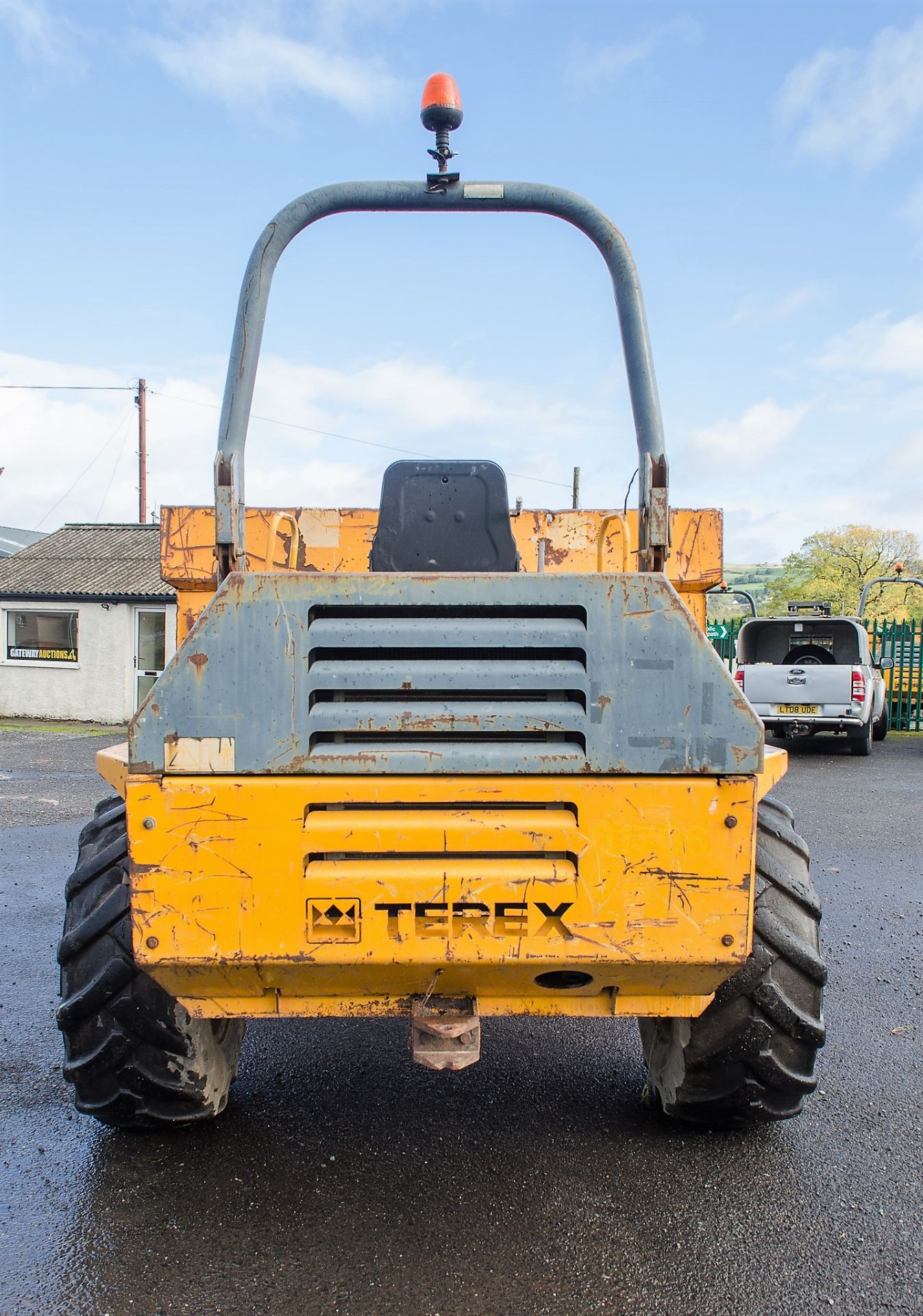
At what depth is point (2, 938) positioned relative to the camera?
5152mm

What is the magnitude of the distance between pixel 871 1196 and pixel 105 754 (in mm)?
2532

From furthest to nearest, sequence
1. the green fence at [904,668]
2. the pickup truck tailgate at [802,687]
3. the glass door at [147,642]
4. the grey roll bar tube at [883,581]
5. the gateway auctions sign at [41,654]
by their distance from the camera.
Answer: the gateway auctions sign at [41,654], the glass door at [147,642], the green fence at [904,668], the grey roll bar tube at [883,581], the pickup truck tailgate at [802,687]

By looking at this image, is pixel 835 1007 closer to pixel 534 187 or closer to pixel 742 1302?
pixel 742 1302

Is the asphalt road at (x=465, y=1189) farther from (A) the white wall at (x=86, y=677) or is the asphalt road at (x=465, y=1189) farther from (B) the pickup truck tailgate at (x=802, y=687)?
(A) the white wall at (x=86, y=677)

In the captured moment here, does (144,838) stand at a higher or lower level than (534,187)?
lower

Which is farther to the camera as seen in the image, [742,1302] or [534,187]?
[534,187]

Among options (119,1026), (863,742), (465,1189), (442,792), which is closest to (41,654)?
(863,742)

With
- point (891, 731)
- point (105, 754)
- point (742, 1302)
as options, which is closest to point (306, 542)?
point (105, 754)

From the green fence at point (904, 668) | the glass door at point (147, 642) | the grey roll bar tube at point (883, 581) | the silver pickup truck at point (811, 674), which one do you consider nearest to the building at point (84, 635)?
the glass door at point (147, 642)

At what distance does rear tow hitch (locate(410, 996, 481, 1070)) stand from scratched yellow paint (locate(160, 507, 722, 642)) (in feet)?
5.84

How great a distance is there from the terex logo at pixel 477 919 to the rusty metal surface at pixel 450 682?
313 mm

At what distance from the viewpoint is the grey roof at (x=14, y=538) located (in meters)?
38.2

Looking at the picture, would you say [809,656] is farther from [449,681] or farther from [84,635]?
[84,635]

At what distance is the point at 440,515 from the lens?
2.97 m
